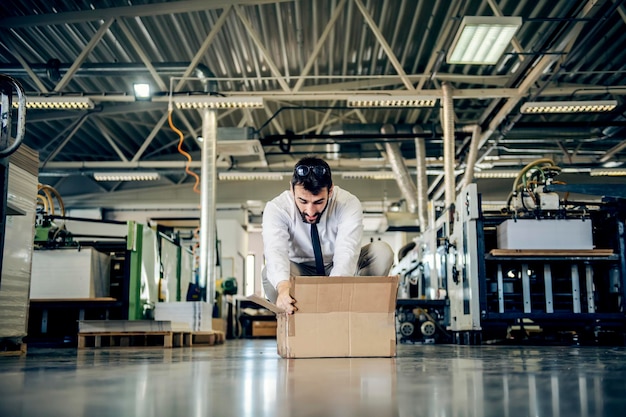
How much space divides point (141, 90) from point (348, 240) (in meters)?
7.05

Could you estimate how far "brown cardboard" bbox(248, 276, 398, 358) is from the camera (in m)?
3.38

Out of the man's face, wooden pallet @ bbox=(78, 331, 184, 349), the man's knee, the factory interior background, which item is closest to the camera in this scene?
the factory interior background

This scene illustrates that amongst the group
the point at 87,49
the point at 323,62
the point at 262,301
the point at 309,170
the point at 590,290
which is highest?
the point at 323,62

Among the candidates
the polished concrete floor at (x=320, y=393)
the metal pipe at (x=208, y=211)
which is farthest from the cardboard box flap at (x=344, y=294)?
the metal pipe at (x=208, y=211)

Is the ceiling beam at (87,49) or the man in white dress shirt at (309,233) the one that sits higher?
the ceiling beam at (87,49)

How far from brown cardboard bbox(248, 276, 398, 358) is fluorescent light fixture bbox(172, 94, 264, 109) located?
6.91 m

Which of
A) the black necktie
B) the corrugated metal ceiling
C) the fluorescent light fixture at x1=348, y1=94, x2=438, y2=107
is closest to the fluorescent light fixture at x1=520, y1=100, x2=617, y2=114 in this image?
the corrugated metal ceiling

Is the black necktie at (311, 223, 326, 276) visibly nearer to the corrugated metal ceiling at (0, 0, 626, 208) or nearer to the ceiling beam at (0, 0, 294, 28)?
the corrugated metal ceiling at (0, 0, 626, 208)

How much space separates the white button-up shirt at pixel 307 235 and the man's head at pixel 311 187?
0.44ft

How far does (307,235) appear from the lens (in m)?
3.91

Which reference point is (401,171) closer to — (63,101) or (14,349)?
(63,101)

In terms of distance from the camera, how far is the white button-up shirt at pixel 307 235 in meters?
3.64

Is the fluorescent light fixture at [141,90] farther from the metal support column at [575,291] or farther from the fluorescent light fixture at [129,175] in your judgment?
the metal support column at [575,291]

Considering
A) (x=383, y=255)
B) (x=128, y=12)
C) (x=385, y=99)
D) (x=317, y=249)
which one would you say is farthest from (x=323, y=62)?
(x=317, y=249)
